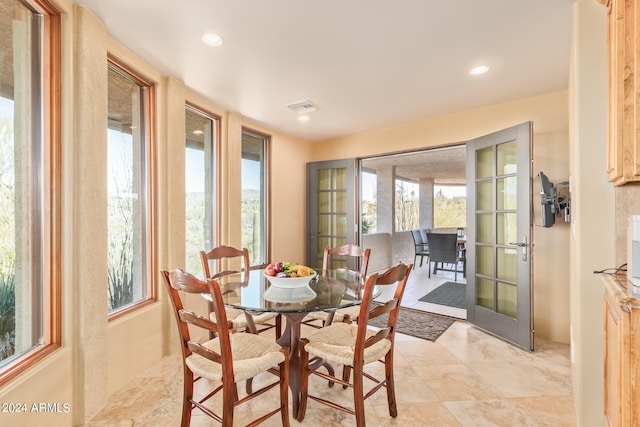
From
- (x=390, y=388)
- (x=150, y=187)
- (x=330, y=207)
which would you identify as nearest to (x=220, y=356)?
(x=390, y=388)

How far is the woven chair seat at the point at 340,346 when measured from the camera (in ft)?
5.55

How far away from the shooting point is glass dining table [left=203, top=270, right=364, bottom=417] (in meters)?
1.70

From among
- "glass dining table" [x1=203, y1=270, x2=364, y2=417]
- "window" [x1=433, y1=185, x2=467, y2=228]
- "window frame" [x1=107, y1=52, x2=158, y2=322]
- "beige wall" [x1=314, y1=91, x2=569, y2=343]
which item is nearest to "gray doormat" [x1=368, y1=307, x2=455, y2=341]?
"beige wall" [x1=314, y1=91, x2=569, y2=343]

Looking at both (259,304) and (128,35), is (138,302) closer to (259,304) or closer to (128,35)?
(259,304)

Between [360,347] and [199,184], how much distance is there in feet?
8.34

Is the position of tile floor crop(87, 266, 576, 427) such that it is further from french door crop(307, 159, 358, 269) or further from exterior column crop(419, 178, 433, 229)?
exterior column crop(419, 178, 433, 229)

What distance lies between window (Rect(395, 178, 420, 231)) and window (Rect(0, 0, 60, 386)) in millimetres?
7034

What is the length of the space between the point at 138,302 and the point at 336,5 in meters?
2.67

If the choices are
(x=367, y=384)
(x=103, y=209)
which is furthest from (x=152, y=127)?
(x=367, y=384)

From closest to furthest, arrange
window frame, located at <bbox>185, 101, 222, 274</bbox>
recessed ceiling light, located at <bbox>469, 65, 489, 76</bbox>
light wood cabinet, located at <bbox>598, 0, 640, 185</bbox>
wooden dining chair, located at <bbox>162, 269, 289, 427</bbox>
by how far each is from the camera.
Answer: light wood cabinet, located at <bbox>598, 0, 640, 185</bbox>, wooden dining chair, located at <bbox>162, 269, 289, 427</bbox>, recessed ceiling light, located at <bbox>469, 65, 489, 76</bbox>, window frame, located at <bbox>185, 101, 222, 274</bbox>

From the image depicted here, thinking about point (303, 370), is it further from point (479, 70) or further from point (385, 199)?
point (385, 199)

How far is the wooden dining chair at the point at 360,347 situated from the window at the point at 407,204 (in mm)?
6137

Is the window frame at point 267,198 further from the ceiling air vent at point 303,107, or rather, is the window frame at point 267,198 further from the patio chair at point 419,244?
the patio chair at point 419,244

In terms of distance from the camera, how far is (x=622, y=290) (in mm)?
1285
